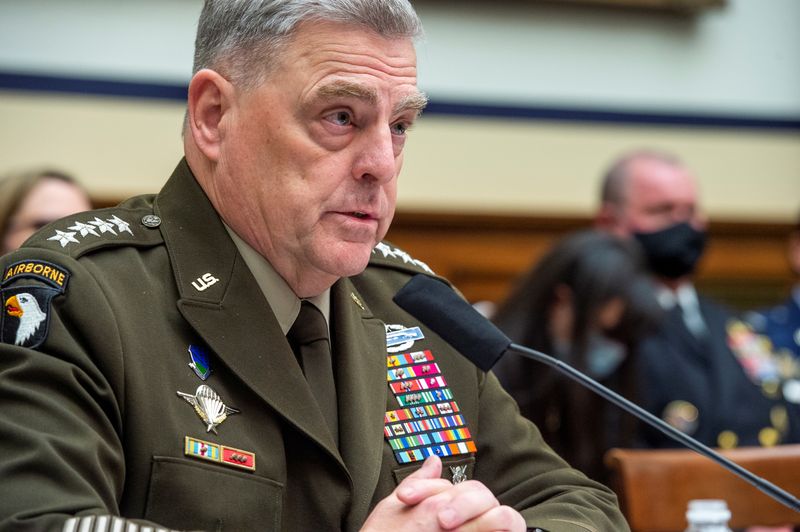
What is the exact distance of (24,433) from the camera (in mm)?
1489

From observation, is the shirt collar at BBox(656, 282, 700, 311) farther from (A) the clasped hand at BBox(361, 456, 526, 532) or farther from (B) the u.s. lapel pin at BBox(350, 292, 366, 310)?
(A) the clasped hand at BBox(361, 456, 526, 532)

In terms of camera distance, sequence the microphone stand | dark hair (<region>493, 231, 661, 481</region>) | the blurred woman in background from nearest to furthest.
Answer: the microphone stand
the blurred woman in background
dark hair (<region>493, 231, 661, 481</region>)

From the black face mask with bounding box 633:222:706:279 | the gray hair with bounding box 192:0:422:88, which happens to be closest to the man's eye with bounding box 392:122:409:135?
the gray hair with bounding box 192:0:422:88

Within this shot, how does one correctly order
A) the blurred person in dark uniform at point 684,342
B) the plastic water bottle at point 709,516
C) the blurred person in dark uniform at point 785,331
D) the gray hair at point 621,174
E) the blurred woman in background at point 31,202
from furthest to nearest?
the gray hair at point 621,174
the blurred person in dark uniform at point 785,331
the blurred person in dark uniform at point 684,342
the blurred woman in background at point 31,202
the plastic water bottle at point 709,516

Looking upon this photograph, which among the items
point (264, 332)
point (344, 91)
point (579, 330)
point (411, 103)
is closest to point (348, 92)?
point (344, 91)

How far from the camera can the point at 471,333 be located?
73.1 inches

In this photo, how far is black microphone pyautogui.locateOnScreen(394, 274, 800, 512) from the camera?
1781 millimetres

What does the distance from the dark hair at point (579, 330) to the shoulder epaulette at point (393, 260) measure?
136 cm

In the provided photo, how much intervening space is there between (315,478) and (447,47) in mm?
2958

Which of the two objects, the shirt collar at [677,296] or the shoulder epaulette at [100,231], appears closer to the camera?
the shoulder epaulette at [100,231]

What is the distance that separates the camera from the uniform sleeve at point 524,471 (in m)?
2.00

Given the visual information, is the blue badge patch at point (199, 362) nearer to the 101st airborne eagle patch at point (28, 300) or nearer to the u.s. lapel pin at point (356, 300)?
the 101st airborne eagle patch at point (28, 300)

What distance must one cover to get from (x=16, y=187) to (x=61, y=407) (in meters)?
1.97

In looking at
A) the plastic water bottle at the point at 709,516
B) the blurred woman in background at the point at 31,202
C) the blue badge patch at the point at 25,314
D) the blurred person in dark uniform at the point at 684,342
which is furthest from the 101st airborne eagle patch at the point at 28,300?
the blurred person in dark uniform at the point at 684,342
